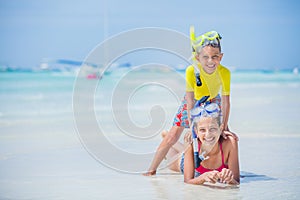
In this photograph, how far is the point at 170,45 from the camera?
19.6ft

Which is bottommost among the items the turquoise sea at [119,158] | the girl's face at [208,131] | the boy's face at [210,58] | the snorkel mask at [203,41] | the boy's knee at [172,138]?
the turquoise sea at [119,158]

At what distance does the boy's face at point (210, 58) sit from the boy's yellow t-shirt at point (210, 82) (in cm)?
4

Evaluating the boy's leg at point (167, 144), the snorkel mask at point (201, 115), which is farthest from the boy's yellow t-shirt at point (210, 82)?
the boy's leg at point (167, 144)

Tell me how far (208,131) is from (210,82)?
0.48 m

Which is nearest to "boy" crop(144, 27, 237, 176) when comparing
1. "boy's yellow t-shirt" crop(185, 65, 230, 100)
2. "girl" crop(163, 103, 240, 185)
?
"boy's yellow t-shirt" crop(185, 65, 230, 100)

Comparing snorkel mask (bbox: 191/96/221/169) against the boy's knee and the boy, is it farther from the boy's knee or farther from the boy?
the boy's knee

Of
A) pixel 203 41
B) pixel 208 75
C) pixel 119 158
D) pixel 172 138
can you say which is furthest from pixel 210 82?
pixel 119 158

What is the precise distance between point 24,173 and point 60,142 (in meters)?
1.62

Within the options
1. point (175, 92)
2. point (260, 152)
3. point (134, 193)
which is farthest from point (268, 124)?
point (175, 92)

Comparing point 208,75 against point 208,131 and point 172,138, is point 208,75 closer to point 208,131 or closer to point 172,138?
point 208,131

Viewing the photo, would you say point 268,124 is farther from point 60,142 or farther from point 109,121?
point 60,142

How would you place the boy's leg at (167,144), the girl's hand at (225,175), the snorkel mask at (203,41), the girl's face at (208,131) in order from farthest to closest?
the boy's leg at (167,144) < the snorkel mask at (203,41) < the girl's face at (208,131) < the girl's hand at (225,175)

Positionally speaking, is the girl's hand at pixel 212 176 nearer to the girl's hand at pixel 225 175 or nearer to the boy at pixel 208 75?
the girl's hand at pixel 225 175

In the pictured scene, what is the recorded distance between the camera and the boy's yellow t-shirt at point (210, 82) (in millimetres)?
4355
